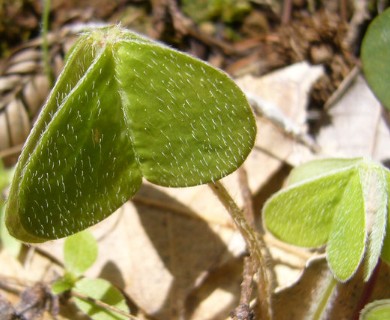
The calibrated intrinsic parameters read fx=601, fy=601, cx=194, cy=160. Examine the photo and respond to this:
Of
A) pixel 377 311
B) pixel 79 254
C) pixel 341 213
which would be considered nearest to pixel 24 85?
pixel 79 254

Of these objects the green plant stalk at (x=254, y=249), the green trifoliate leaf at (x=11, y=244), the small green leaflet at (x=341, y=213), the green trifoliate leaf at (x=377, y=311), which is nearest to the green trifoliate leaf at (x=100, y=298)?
the green trifoliate leaf at (x=11, y=244)

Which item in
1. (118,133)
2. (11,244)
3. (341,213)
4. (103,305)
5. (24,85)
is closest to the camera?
(118,133)

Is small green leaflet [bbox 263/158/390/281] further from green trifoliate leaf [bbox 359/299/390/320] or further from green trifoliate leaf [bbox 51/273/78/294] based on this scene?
green trifoliate leaf [bbox 51/273/78/294]

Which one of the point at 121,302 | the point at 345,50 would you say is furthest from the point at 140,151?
the point at 345,50

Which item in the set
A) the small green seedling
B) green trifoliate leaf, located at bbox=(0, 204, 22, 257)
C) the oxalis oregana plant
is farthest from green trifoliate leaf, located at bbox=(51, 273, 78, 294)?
the oxalis oregana plant

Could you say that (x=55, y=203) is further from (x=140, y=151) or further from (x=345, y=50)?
(x=345, y=50)

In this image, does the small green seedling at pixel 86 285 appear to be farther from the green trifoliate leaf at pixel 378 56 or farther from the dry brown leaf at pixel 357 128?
the green trifoliate leaf at pixel 378 56

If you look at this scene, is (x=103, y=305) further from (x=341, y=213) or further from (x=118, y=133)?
(x=341, y=213)
